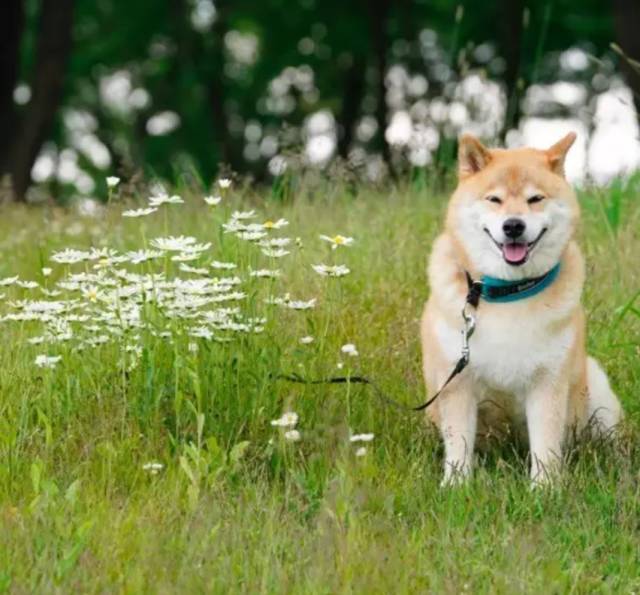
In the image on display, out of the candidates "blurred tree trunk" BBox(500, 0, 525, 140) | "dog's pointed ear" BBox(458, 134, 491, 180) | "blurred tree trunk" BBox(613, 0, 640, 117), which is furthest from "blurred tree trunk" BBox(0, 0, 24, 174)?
"dog's pointed ear" BBox(458, 134, 491, 180)

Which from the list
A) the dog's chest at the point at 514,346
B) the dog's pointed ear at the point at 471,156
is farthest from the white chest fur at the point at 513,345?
the dog's pointed ear at the point at 471,156

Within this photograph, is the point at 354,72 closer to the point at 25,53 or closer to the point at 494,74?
the point at 494,74

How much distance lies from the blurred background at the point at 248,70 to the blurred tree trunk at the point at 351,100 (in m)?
0.03

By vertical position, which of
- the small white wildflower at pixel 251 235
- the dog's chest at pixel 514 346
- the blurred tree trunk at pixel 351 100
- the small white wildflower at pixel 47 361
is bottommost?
the blurred tree trunk at pixel 351 100

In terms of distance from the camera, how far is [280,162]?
281 inches

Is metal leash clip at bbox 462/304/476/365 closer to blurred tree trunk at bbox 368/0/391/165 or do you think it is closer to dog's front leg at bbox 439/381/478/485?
dog's front leg at bbox 439/381/478/485

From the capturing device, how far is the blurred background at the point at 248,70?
16531 mm

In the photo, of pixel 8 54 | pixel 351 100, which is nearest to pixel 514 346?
pixel 8 54

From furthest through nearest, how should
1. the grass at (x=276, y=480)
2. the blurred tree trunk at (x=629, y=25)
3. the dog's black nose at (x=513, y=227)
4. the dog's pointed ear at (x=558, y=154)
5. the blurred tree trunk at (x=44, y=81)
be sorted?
the blurred tree trunk at (x=44, y=81)
the blurred tree trunk at (x=629, y=25)
the dog's pointed ear at (x=558, y=154)
the dog's black nose at (x=513, y=227)
the grass at (x=276, y=480)

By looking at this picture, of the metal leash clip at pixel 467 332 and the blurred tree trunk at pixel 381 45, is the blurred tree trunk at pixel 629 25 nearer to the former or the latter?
the blurred tree trunk at pixel 381 45

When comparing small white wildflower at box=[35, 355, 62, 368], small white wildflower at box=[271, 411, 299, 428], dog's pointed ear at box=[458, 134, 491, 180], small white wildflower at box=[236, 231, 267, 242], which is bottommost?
small white wildflower at box=[271, 411, 299, 428]

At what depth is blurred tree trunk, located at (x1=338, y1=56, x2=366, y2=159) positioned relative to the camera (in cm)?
2386

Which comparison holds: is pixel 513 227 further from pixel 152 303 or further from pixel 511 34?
pixel 511 34

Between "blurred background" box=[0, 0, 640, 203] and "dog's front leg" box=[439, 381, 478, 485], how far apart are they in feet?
29.7
